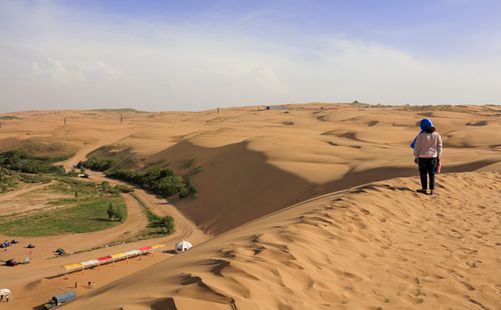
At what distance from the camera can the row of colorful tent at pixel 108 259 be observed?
15.1 meters

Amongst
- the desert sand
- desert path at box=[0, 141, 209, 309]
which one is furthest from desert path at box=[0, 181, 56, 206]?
the desert sand

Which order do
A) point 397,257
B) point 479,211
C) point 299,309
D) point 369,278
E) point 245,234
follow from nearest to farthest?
point 299,309, point 369,278, point 397,257, point 245,234, point 479,211

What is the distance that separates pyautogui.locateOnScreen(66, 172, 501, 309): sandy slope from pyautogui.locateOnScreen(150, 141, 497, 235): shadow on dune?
34.3 feet

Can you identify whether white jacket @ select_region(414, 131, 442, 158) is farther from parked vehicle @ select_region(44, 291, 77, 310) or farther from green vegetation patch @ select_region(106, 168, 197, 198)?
green vegetation patch @ select_region(106, 168, 197, 198)

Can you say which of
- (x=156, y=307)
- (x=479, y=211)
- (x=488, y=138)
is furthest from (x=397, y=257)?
(x=488, y=138)

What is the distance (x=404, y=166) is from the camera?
17641 mm

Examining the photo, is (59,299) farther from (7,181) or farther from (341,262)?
(7,181)

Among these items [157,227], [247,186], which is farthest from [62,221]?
[247,186]

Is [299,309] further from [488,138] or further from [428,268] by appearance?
[488,138]

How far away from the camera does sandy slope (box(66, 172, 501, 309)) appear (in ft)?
11.7

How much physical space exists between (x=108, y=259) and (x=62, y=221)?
28.6 ft

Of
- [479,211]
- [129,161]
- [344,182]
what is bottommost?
[129,161]

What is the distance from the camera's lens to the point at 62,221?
23.0 meters

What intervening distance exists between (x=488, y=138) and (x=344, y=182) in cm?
1714
